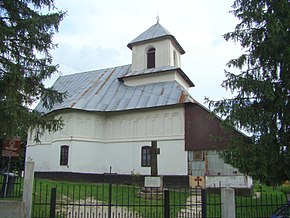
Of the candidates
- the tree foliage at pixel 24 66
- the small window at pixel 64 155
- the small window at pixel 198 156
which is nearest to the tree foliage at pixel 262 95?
the tree foliage at pixel 24 66

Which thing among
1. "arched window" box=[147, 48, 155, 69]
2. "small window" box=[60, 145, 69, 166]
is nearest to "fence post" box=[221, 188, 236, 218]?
"small window" box=[60, 145, 69, 166]

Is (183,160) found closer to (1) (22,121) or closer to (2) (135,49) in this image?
(2) (135,49)

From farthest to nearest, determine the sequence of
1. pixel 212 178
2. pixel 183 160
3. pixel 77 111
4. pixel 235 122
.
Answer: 1. pixel 77 111
2. pixel 183 160
3. pixel 212 178
4. pixel 235 122

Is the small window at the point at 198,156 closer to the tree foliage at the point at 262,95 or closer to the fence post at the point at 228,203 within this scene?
the tree foliage at the point at 262,95

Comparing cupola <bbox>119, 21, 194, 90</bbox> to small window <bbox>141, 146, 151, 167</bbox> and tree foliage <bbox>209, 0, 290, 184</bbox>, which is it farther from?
tree foliage <bbox>209, 0, 290, 184</bbox>

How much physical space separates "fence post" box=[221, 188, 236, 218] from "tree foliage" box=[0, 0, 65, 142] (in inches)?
237

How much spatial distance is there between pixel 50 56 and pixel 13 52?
4.22 ft

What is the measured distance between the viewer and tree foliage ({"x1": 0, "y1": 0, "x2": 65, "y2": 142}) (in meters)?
10.0

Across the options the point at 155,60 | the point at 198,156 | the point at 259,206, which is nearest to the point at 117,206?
the point at 259,206

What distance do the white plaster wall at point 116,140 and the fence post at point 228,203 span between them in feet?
40.4

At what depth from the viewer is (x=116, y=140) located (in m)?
23.7

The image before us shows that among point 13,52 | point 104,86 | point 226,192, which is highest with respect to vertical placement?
point 104,86

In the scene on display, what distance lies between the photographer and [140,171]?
22312 mm

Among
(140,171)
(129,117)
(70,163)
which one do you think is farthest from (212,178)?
(70,163)
